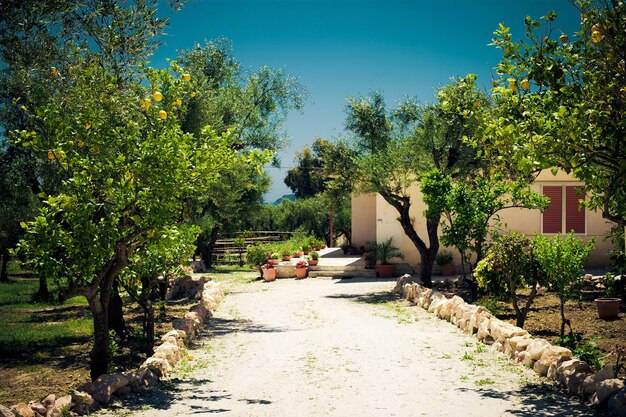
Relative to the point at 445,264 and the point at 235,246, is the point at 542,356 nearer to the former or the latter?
the point at 445,264

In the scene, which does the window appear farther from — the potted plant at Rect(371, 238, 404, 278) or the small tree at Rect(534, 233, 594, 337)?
the small tree at Rect(534, 233, 594, 337)

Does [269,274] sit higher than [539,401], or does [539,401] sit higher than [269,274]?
[269,274]

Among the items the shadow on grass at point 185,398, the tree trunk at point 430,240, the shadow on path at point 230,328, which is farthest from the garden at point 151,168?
the tree trunk at point 430,240

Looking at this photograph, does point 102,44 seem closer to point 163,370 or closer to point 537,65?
point 163,370

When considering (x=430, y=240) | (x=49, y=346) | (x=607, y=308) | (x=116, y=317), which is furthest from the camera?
(x=430, y=240)

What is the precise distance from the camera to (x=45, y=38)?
8.06 m

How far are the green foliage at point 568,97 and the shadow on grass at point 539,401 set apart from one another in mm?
2161

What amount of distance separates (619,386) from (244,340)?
7.32 meters

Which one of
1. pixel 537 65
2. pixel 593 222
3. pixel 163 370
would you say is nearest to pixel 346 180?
pixel 593 222

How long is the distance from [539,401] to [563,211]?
54.9 ft

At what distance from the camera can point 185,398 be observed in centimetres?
804

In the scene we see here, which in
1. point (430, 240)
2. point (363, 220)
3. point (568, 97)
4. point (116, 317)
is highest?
point (568, 97)

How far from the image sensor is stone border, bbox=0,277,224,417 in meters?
6.64

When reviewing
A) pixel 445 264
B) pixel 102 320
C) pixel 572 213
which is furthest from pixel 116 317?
pixel 572 213
